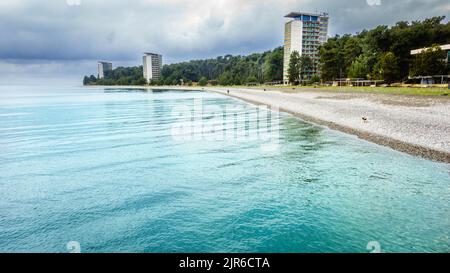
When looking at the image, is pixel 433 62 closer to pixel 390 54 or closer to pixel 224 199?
pixel 390 54

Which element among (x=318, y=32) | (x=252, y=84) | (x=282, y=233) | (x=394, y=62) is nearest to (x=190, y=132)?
(x=282, y=233)

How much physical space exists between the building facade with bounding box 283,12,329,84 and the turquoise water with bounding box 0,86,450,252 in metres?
151

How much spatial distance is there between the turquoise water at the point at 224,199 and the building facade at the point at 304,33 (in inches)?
5926

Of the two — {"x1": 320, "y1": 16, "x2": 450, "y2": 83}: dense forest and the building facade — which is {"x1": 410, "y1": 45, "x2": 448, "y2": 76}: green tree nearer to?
{"x1": 320, "y1": 16, "x2": 450, "y2": 83}: dense forest

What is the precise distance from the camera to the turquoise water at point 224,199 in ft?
23.4

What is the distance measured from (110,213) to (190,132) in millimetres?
14027

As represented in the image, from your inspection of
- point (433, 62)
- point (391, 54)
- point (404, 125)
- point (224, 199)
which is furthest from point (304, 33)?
point (224, 199)

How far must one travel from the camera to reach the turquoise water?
7.12 m

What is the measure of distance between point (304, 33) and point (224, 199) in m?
171
